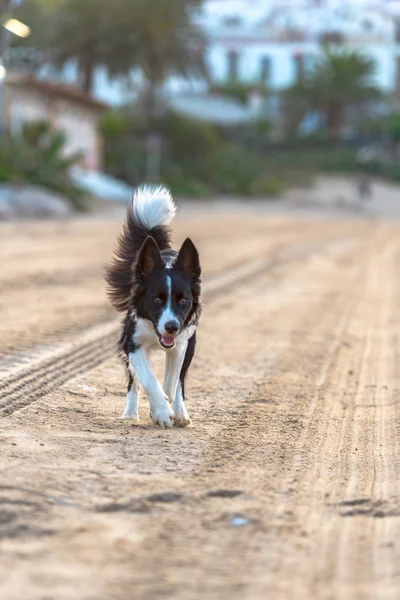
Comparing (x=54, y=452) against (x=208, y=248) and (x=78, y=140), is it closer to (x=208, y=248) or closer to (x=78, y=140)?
(x=208, y=248)

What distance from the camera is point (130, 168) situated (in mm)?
56875

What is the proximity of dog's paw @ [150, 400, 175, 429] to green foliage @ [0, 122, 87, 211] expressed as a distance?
29559 millimetres

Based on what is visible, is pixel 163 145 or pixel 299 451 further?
pixel 163 145

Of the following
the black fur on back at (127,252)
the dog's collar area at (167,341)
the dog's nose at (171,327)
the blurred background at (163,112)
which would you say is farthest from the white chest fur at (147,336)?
the blurred background at (163,112)

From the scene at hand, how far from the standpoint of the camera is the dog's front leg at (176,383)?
7133mm

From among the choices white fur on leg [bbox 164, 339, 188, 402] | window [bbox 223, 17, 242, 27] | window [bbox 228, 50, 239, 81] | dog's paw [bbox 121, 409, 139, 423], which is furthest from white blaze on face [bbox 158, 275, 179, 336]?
window [bbox 223, 17, 242, 27]

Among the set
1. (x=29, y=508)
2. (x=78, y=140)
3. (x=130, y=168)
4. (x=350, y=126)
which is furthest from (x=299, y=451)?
(x=350, y=126)

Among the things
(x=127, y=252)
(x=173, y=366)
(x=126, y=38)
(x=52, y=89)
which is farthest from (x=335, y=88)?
(x=173, y=366)

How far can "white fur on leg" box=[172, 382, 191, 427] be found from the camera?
7.12 metres

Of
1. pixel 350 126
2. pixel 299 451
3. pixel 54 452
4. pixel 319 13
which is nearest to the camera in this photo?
pixel 54 452

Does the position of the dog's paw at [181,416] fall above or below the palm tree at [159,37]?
below

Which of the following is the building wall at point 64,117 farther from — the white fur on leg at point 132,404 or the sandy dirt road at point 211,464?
the white fur on leg at point 132,404

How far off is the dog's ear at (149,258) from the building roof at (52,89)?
37.2m

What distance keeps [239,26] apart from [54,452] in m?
102
